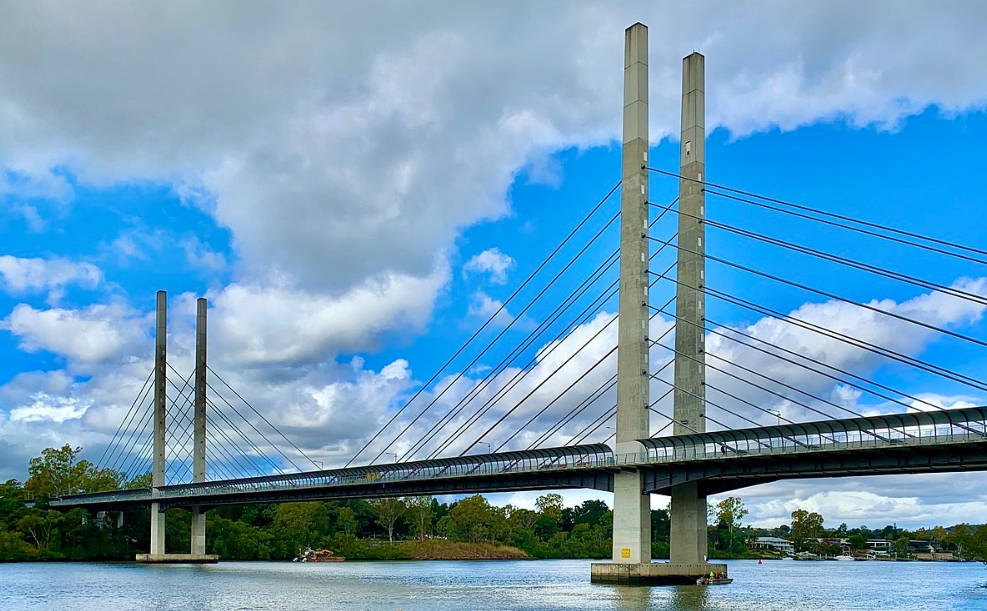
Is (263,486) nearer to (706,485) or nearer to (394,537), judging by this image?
(706,485)

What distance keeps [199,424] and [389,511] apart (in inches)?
2280

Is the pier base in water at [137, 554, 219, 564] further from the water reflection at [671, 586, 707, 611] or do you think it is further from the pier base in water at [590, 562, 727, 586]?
the water reflection at [671, 586, 707, 611]

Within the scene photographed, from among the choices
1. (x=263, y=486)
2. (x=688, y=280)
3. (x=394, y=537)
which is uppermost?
(x=688, y=280)

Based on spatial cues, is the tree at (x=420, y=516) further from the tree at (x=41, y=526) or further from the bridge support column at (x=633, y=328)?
the bridge support column at (x=633, y=328)

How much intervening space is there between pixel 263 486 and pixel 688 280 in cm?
5591

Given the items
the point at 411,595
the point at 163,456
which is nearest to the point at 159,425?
the point at 163,456

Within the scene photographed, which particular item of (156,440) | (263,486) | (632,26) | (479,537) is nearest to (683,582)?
(632,26)

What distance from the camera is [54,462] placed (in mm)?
151625

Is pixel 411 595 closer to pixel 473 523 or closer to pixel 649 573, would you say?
pixel 649 573

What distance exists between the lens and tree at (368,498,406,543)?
562ft

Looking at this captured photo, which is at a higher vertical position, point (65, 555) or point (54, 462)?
point (54, 462)

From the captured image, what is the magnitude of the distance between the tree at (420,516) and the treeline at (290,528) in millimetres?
162

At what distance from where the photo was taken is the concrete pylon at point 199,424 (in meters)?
119

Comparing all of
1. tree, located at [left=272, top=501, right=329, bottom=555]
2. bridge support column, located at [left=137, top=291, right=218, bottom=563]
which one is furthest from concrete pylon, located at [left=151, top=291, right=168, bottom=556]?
tree, located at [left=272, top=501, right=329, bottom=555]
